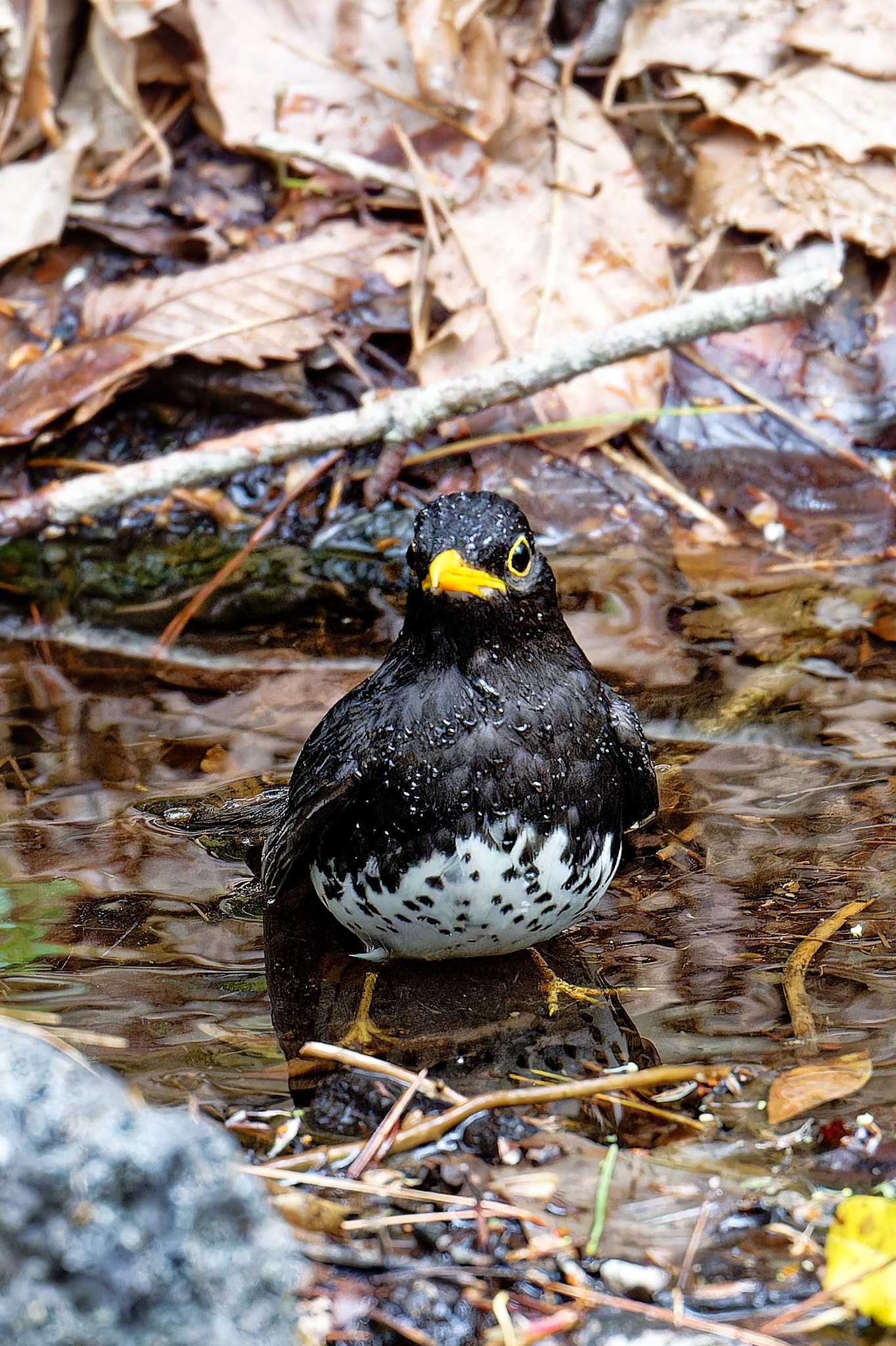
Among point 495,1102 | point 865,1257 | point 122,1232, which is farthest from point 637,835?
point 122,1232

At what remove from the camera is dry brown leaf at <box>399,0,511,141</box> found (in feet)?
25.1

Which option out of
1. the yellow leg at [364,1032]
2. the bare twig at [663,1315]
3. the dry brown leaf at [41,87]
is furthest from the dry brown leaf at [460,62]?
the bare twig at [663,1315]

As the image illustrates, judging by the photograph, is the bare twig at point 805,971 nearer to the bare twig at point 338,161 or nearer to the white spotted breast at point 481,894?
the white spotted breast at point 481,894

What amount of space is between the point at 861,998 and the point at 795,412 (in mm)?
4151

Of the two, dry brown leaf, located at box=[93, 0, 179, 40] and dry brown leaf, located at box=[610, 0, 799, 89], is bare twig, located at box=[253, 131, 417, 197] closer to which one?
dry brown leaf, located at box=[93, 0, 179, 40]

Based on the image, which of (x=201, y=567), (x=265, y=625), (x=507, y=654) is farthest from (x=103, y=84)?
(x=507, y=654)

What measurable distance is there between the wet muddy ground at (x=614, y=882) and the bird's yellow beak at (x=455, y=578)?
1132 mm

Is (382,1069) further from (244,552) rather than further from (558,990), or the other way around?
(244,552)

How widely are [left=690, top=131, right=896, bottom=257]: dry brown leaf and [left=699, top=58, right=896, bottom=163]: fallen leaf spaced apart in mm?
84

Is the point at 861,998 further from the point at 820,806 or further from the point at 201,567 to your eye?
the point at 201,567

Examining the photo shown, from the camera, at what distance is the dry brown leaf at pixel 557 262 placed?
7.23 m

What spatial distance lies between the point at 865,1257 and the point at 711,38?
6.65 m

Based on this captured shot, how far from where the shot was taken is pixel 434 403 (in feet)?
22.1

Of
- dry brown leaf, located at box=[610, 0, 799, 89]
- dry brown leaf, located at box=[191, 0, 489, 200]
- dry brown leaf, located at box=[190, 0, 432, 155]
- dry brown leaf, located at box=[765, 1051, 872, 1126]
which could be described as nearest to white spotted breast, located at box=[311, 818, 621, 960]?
dry brown leaf, located at box=[765, 1051, 872, 1126]
